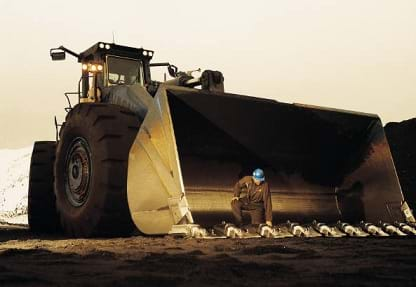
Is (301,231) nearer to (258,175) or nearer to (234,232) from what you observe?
(234,232)

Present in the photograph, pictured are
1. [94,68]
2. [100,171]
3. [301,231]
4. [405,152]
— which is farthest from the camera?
[405,152]

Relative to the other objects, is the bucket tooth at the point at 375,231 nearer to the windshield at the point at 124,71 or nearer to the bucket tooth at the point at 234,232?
the bucket tooth at the point at 234,232

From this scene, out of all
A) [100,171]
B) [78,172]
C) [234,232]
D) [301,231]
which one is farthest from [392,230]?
[78,172]

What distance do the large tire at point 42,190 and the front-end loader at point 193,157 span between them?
0.04m

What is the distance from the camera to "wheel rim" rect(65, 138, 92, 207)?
5914mm

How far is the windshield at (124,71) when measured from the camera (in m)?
7.45

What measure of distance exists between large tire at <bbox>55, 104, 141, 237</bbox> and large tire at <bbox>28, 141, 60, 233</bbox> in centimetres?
178

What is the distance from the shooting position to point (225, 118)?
5.93 m

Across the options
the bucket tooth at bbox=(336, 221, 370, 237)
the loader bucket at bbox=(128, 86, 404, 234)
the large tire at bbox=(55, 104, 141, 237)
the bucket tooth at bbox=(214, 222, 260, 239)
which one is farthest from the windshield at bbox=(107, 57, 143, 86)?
the bucket tooth at bbox=(336, 221, 370, 237)

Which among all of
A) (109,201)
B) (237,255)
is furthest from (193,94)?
(237,255)

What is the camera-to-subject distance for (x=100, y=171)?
5.45 metres

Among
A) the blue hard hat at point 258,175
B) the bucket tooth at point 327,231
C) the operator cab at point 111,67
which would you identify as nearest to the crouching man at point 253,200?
the blue hard hat at point 258,175

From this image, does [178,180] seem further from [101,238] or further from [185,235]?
[101,238]

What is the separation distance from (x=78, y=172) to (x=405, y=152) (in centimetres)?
899
